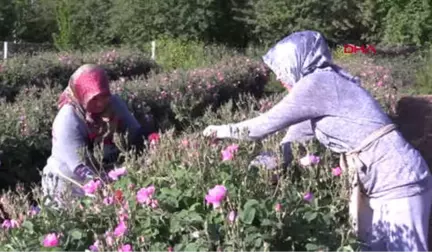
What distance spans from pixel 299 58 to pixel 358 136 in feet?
1.17

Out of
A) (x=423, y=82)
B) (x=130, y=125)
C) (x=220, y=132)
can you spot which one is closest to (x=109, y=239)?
(x=220, y=132)

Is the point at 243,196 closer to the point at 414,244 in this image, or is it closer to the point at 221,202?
the point at 221,202

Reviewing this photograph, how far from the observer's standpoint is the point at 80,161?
3.37 m

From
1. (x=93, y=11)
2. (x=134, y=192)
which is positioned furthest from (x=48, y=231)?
(x=93, y=11)

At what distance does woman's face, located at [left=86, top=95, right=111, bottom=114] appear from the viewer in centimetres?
355

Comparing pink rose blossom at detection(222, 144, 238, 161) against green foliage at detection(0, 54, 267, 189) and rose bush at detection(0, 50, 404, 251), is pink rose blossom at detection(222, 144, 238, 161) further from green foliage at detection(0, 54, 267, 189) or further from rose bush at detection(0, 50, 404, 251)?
green foliage at detection(0, 54, 267, 189)

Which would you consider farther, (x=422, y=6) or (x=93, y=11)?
(x=93, y=11)

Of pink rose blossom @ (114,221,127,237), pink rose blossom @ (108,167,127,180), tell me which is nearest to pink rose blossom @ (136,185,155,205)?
pink rose blossom @ (114,221,127,237)

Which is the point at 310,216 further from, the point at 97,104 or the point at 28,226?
the point at 97,104

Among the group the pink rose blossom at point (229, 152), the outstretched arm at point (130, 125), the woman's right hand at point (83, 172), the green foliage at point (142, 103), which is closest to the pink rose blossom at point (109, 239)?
the pink rose blossom at point (229, 152)

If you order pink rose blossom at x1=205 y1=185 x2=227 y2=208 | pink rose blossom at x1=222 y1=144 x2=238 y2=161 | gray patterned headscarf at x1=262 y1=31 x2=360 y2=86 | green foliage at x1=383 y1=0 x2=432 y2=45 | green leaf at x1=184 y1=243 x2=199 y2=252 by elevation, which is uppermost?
gray patterned headscarf at x1=262 y1=31 x2=360 y2=86

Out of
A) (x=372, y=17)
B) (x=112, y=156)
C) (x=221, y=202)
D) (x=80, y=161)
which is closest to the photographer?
(x=221, y=202)

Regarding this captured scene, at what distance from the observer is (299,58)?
289cm

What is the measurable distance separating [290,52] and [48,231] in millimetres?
1146
